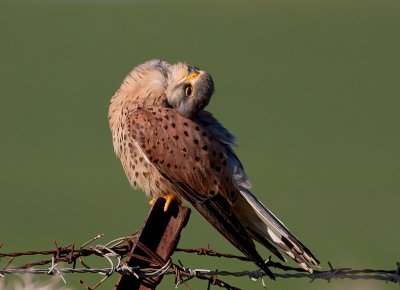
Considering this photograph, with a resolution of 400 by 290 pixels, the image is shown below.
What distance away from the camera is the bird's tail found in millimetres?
6398

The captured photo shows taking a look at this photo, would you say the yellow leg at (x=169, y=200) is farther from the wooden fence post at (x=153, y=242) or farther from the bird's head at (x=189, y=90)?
the bird's head at (x=189, y=90)

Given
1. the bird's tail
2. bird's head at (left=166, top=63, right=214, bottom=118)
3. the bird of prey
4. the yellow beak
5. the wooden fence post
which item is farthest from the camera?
the yellow beak

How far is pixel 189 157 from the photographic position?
22.8 feet

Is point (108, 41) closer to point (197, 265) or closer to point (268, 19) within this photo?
point (268, 19)

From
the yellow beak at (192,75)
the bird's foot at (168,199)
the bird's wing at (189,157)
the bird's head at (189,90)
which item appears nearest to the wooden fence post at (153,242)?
the bird's foot at (168,199)

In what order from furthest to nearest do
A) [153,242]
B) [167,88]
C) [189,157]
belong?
[167,88] → [189,157] → [153,242]

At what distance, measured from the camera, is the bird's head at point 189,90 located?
6961mm

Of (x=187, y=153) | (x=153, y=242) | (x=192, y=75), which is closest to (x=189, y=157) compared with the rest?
(x=187, y=153)

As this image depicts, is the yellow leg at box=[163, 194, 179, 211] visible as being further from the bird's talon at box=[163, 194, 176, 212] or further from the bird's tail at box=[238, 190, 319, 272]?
the bird's tail at box=[238, 190, 319, 272]

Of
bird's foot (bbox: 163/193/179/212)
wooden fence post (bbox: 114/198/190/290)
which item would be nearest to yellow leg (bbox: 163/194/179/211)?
bird's foot (bbox: 163/193/179/212)

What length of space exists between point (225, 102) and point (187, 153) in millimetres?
28180

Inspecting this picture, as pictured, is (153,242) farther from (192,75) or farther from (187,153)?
(192,75)

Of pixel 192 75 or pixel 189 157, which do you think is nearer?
pixel 189 157

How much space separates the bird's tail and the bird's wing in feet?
0.34
